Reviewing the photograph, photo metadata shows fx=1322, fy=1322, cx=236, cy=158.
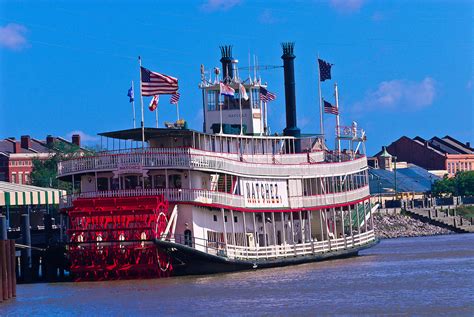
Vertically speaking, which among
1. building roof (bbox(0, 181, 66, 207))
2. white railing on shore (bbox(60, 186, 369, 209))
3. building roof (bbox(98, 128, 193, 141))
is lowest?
white railing on shore (bbox(60, 186, 369, 209))

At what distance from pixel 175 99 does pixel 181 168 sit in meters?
5.77

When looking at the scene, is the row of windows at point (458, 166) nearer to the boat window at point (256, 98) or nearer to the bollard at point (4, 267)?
the boat window at point (256, 98)

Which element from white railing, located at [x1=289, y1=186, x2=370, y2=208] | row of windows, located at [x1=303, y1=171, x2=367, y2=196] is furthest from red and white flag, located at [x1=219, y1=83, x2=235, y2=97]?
row of windows, located at [x1=303, y1=171, x2=367, y2=196]

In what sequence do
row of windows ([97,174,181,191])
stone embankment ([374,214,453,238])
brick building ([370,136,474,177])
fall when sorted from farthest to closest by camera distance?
brick building ([370,136,474,177]), stone embankment ([374,214,453,238]), row of windows ([97,174,181,191])

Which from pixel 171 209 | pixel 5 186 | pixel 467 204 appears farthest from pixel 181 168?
pixel 467 204

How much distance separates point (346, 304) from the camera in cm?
3569

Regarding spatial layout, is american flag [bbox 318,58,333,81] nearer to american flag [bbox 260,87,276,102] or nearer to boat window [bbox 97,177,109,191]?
american flag [bbox 260,87,276,102]

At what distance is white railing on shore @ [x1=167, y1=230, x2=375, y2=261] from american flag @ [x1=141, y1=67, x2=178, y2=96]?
570cm

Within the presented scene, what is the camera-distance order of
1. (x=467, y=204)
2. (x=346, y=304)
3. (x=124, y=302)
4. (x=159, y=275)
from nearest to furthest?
(x=346, y=304) → (x=124, y=302) → (x=159, y=275) → (x=467, y=204)

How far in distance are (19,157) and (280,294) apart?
282 ft

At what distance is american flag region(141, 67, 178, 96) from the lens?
Result: 4822cm

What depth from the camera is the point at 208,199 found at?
46.5 meters

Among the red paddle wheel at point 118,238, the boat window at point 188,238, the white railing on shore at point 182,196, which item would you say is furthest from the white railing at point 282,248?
the white railing on shore at point 182,196

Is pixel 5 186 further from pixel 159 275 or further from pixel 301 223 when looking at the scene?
pixel 159 275
